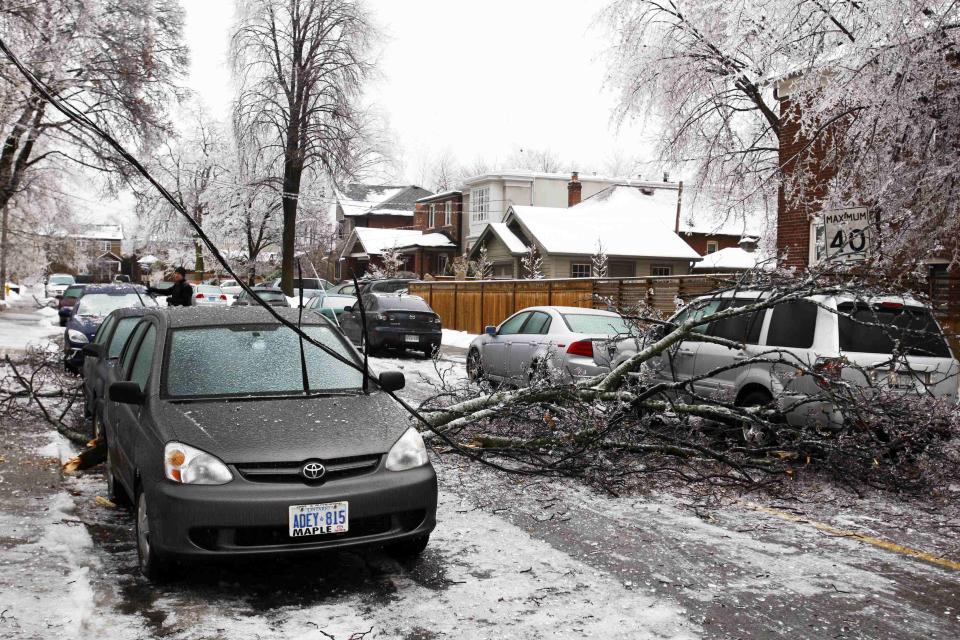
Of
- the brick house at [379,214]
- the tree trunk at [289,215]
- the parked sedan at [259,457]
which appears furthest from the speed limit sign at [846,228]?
the brick house at [379,214]

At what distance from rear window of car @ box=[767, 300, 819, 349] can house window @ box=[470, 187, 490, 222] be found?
43.8m

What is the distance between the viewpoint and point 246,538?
467 centimetres

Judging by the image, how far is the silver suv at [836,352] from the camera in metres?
8.08

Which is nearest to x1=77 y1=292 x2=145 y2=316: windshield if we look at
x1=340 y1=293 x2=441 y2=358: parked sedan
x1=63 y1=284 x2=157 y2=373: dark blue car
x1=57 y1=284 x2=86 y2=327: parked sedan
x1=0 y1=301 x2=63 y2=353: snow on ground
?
x1=63 y1=284 x2=157 y2=373: dark blue car

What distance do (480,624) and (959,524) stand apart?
4302 millimetres

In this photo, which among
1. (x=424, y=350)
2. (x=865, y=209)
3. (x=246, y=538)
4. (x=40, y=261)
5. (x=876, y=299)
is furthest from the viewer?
(x=40, y=261)

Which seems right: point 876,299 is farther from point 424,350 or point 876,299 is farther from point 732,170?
point 732,170

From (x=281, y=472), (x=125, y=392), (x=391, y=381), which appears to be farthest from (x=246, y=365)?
(x=281, y=472)

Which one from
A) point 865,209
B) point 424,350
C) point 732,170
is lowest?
point 424,350

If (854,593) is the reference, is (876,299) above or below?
above

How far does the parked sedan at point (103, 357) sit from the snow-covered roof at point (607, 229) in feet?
103

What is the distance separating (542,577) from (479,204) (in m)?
49.0

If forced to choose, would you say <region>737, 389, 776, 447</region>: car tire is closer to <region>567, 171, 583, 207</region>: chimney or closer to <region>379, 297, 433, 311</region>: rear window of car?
<region>379, 297, 433, 311</region>: rear window of car

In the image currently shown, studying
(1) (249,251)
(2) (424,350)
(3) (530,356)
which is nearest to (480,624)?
(3) (530,356)
